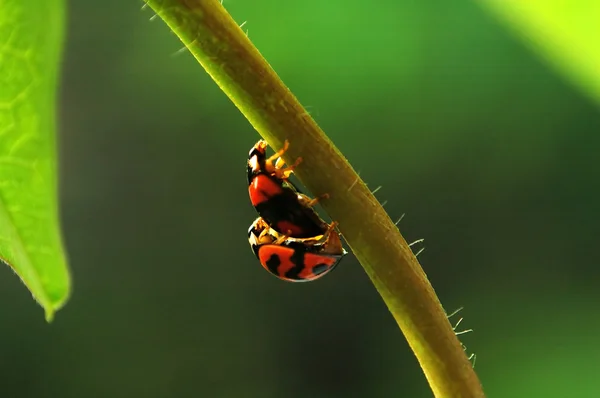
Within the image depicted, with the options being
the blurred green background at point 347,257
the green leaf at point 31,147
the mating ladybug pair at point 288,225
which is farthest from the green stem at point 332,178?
the blurred green background at point 347,257

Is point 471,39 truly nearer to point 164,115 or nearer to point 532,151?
point 532,151

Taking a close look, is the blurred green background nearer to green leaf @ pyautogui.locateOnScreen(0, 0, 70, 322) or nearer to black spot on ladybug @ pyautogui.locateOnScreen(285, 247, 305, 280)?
black spot on ladybug @ pyautogui.locateOnScreen(285, 247, 305, 280)

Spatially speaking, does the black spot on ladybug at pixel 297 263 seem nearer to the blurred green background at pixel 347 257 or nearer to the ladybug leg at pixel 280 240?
the ladybug leg at pixel 280 240

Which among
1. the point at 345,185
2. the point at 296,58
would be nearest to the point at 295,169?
the point at 345,185

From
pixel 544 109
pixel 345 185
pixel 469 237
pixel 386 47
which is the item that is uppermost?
pixel 345 185

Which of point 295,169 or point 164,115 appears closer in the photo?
point 295,169

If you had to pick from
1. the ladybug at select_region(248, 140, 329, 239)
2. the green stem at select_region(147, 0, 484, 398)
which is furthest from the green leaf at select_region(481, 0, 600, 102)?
the green stem at select_region(147, 0, 484, 398)

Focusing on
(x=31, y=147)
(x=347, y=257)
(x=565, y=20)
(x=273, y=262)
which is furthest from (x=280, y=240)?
(x=347, y=257)
